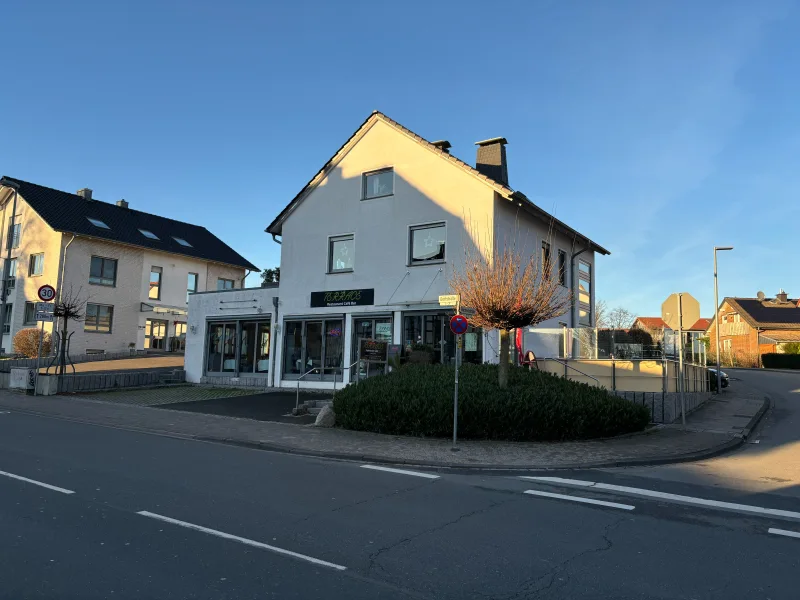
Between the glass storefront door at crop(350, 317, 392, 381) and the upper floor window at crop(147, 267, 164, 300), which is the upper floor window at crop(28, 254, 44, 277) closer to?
the upper floor window at crop(147, 267, 164, 300)

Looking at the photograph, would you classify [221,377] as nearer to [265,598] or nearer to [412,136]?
[412,136]

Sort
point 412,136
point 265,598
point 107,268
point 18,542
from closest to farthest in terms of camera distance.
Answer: point 265,598, point 18,542, point 412,136, point 107,268

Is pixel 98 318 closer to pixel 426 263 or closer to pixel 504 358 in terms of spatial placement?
pixel 426 263

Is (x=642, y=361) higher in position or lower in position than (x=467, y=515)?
higher

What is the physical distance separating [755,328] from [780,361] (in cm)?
592

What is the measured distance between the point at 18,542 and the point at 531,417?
8754 mm

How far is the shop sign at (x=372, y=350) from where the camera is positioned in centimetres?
1619

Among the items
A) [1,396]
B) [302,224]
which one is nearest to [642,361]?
[302,224]

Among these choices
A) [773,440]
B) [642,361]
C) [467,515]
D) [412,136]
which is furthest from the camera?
[412,136]

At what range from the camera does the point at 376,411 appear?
486 inches

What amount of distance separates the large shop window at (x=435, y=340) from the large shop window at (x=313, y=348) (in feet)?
9.61

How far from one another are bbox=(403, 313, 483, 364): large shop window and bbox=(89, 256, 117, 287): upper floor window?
2389 cm

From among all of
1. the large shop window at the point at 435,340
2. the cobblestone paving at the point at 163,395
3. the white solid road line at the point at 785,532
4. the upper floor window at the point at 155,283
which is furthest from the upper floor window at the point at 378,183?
the upper floor window at the point at 155,283

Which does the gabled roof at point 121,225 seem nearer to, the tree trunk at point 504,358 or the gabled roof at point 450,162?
the gabled roof at point 450,162
